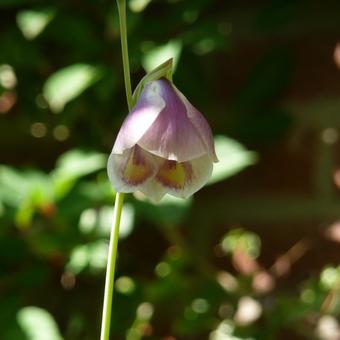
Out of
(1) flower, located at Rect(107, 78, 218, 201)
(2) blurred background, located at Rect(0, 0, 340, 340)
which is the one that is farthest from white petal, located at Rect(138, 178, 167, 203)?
(2) blurred background, located at Rect(0, 0, 340, 340)

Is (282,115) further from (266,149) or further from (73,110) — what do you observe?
(73,110)

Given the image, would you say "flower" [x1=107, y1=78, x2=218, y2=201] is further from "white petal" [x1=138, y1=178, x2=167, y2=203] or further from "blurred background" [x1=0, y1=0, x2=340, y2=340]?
"blurred background" [x1=0, y1=0, x2=340, y2=340]

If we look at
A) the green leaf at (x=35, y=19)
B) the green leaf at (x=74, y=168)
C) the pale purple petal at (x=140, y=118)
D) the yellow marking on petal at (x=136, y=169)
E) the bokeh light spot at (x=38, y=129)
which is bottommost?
the bokeh light spot at (x=38, y=129)

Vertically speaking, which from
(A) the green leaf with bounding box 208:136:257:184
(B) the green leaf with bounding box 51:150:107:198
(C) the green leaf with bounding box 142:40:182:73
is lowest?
(A) the green leaf with bounding box 208:136:257:184

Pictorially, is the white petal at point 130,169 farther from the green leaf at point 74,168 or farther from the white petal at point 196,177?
the green leaf at point 74,168

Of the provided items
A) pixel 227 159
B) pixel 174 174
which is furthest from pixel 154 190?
pixel 227 159

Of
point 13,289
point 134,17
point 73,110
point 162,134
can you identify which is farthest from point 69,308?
point 162,134

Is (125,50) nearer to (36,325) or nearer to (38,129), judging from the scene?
(36,325)

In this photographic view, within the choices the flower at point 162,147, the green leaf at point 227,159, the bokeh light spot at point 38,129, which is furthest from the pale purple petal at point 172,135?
the bokeh light spot at point 38,129
